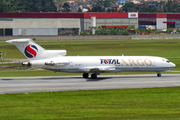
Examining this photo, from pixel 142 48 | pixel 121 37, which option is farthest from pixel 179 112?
pixel 121 37

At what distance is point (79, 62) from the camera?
51.8 m

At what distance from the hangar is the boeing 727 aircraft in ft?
385

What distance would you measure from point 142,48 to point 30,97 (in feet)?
257

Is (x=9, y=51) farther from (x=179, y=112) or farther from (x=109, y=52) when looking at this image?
(x=179, y=112)

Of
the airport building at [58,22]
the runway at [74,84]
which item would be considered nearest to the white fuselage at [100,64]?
the runway at [74,84]

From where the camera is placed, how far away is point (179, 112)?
90.0 ft

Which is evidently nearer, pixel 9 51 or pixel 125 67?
pixel 125 67

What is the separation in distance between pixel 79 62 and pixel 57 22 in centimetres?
12421

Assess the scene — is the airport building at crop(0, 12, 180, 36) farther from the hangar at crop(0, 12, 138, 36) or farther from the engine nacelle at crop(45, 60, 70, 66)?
the engine nacelle at crop(45, 60, 70, 66)

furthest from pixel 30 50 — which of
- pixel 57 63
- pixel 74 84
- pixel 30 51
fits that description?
pixel 74 84

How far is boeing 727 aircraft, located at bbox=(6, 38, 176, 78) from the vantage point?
50406 mm

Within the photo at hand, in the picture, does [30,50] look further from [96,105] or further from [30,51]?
[96,105]

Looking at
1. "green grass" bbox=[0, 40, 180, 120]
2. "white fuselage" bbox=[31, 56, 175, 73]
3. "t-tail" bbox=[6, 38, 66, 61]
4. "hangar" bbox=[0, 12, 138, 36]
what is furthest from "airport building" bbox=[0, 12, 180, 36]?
"green grass" bbox=[0, 40, 180, 120]

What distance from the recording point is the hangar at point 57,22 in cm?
16675
